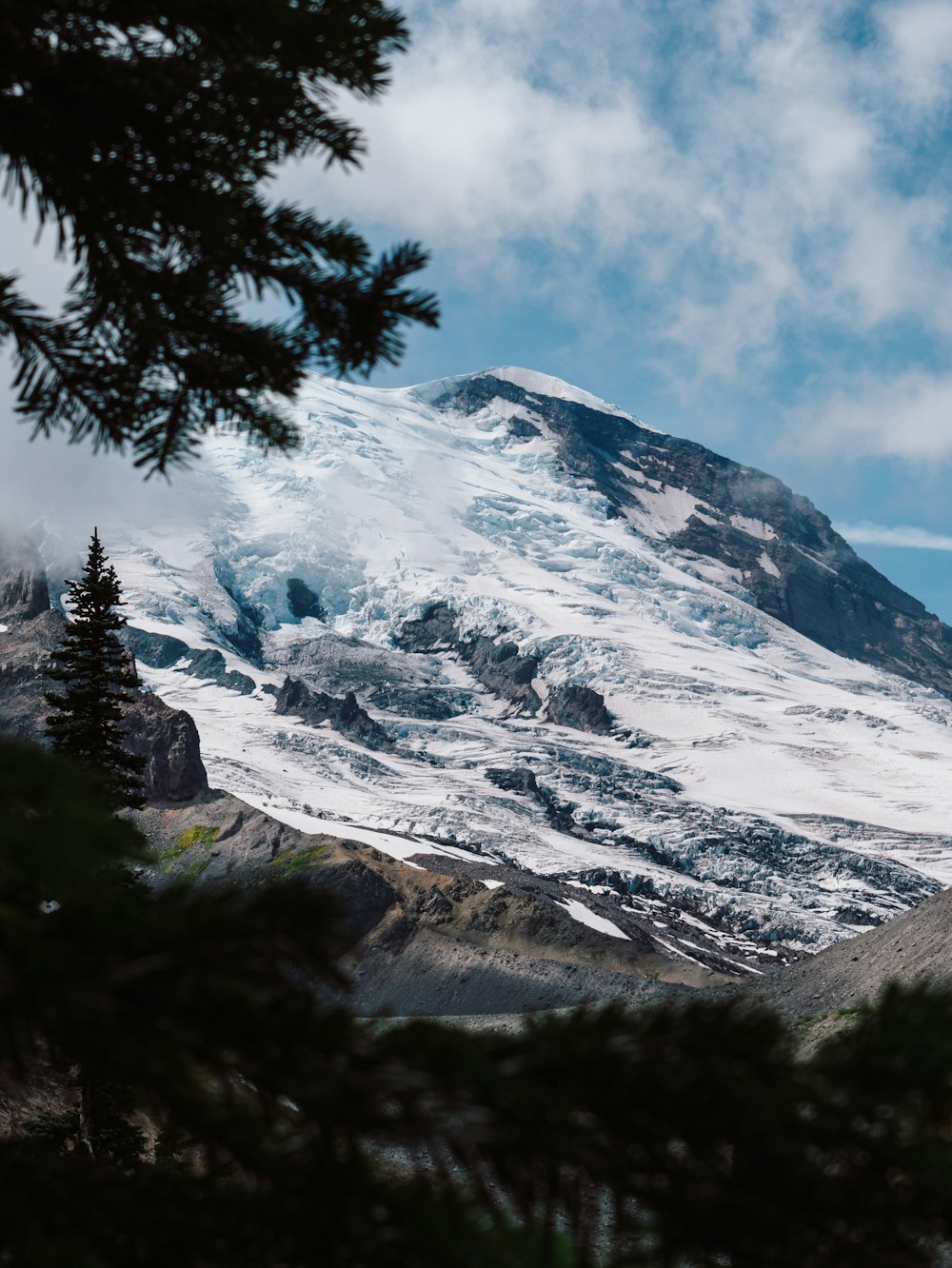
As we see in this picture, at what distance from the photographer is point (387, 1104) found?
11.0 feet

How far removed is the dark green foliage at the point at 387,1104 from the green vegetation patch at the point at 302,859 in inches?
4366

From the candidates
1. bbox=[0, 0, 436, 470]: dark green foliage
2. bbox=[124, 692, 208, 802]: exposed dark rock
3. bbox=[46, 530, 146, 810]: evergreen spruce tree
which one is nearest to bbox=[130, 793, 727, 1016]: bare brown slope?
bbox=[124, 692, 208, 802]: exposed dark rock

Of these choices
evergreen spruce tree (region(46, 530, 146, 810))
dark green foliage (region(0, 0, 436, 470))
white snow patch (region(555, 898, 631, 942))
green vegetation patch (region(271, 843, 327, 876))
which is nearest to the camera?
dark green foliage (region(0, 0, 436, 470))

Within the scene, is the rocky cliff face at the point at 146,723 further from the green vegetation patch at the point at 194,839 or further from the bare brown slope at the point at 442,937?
the bare brown slope at the point at 442,937

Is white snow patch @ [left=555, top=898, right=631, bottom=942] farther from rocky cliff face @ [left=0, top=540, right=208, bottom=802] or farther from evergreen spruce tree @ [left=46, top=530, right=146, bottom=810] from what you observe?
evergreen spruce tree @ [left=46, top=530, right=146, bottom=810]

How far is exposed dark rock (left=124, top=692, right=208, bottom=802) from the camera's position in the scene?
5546 inches

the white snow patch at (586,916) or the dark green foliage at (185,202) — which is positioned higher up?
the dark green foliage at (185,202)

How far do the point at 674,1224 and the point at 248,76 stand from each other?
14.5ft

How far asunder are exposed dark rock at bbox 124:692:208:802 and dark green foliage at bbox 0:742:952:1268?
13265cm

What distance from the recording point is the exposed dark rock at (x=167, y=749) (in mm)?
140875

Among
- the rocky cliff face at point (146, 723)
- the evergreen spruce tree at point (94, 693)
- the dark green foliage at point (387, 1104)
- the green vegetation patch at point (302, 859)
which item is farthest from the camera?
the rocky cliff face at point (146, 723)

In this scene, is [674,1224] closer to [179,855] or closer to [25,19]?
[25,19]

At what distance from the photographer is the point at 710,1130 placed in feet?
11.4

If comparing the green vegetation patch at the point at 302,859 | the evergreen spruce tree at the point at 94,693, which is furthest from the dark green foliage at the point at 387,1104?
the green vegetation patch at the point at 302,859
